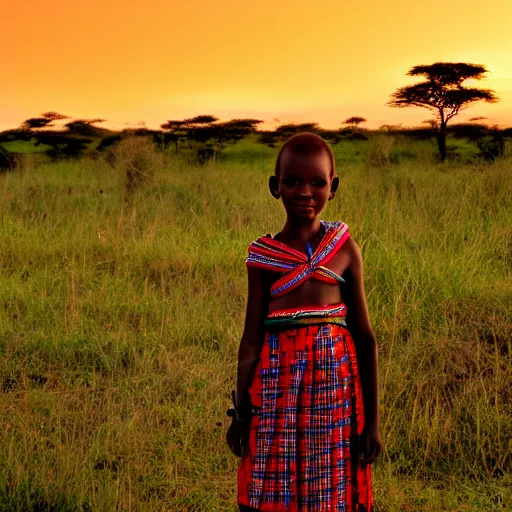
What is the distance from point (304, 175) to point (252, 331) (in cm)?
42

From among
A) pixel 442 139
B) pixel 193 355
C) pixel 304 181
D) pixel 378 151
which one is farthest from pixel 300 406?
pixel 442 139

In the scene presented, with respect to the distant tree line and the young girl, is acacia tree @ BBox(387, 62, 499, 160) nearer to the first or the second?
the distant tree line

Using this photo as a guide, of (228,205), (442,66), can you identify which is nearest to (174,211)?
(228,205)

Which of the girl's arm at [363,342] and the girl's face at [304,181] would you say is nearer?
the girl's face at [304,181]

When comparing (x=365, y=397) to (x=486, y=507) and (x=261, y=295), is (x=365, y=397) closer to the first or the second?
(x=261, y=295)

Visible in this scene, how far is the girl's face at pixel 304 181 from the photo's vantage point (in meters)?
1.87

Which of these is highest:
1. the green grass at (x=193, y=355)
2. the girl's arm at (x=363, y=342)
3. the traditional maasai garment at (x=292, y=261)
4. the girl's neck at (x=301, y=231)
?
the girl's neck at (x=301, y=231)

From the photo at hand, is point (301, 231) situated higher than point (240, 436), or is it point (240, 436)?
Answer: point (301, 231)

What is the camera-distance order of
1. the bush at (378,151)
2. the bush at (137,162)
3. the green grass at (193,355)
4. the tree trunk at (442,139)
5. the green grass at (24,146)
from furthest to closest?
1. the green grass at (24,146)
2. the tree trunk at (442,139)
3. the bush at (378,151)
4. the bush at (137,162)
5. the green grass at (193,355)

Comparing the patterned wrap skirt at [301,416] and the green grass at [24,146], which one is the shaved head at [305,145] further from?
the green grass at [24,146]

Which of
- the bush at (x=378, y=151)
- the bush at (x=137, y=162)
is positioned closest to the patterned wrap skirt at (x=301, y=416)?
the bush at (x=137, y=162)

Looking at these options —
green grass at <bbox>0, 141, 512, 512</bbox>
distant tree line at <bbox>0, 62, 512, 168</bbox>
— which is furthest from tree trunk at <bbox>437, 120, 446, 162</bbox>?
green grass at <bbox>0, 141, 512, 512</bbox>

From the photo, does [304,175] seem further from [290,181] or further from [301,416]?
[301,416]

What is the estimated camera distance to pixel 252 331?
1.95 meters
